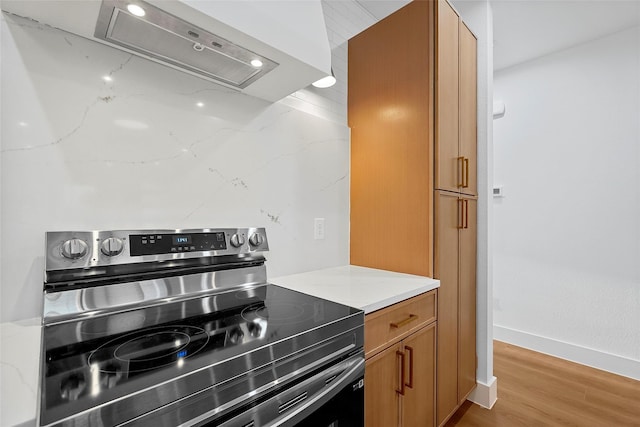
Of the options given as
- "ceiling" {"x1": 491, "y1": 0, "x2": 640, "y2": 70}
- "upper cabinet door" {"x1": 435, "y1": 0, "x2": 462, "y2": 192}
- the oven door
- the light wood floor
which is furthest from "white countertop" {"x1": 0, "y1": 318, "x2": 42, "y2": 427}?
"ceiling" {"x1": 491, "y1": 0, "x2": 640, "y2": 70}

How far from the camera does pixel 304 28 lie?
1143 millimetres

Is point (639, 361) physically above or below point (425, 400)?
below

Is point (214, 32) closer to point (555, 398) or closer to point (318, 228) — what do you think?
point (318, 228)

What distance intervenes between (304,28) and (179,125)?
0.60 meters

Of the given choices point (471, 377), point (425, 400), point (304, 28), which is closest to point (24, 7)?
point (304, 28)

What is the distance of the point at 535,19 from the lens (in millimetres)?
2328

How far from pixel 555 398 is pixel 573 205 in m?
1.55

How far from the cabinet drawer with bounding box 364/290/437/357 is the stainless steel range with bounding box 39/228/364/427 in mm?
119

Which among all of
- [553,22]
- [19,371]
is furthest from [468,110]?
[19,371]

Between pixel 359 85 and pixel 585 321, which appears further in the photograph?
pixel 585 321

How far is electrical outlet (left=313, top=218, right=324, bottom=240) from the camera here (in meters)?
1.74

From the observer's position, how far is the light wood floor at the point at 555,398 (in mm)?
1859

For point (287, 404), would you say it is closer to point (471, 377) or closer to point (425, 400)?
point (425, 400)

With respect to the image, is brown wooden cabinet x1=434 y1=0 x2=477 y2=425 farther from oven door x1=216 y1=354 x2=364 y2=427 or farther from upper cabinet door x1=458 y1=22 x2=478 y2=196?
oven door x1=216 y1=354 x2=364 y2=427
